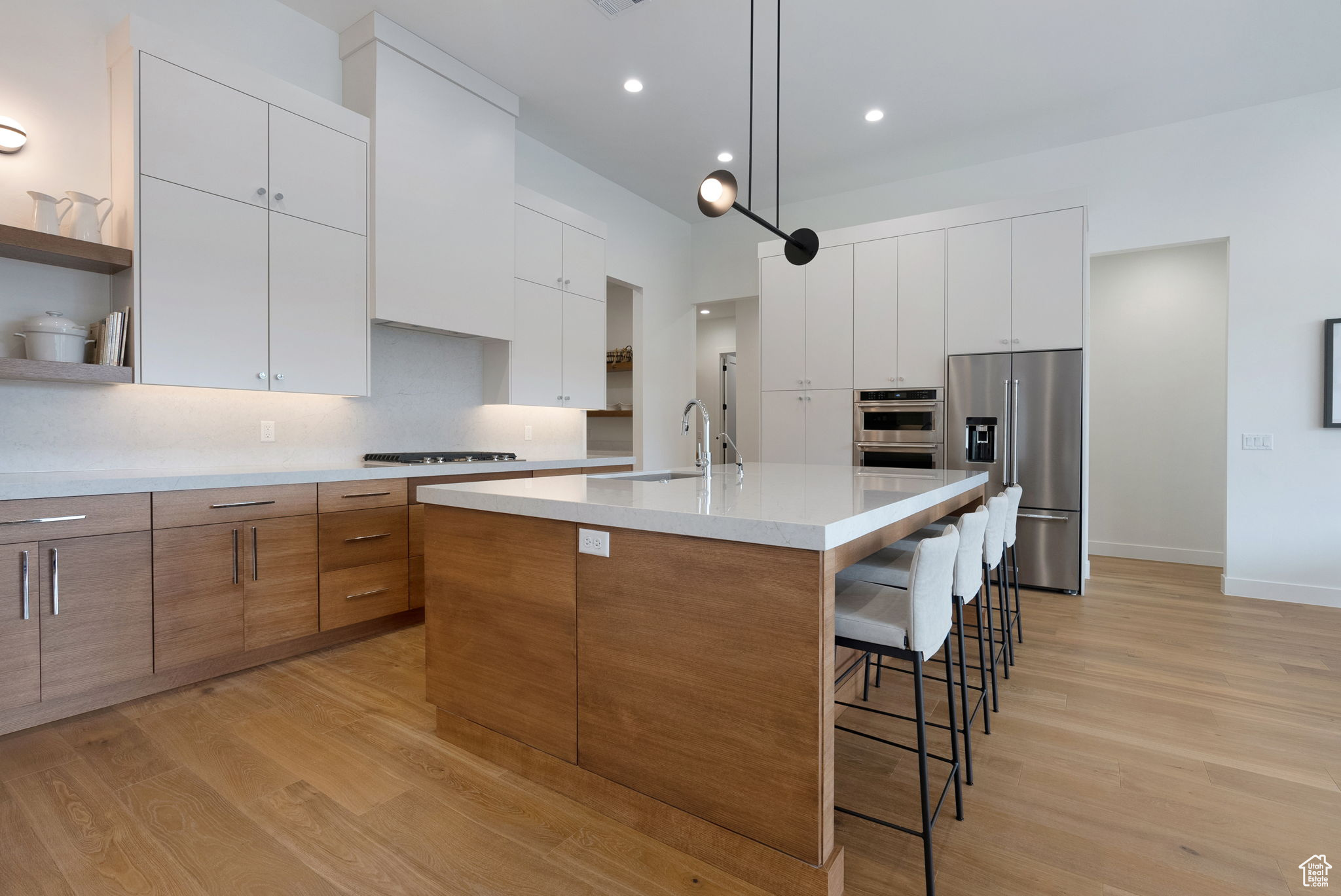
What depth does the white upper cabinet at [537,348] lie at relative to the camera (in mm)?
4219

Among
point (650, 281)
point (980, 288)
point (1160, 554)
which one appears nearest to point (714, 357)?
point (650, 281)

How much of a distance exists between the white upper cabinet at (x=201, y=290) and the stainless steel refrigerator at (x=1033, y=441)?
169 inches

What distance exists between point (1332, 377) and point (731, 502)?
4.53 metres

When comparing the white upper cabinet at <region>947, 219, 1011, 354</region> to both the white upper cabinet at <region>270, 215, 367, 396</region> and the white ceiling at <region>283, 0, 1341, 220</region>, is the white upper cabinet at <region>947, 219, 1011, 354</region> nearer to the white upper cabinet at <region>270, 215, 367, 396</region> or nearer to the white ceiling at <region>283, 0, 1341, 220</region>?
the white ceiling at <region>283, 0, 1341, 220</region>

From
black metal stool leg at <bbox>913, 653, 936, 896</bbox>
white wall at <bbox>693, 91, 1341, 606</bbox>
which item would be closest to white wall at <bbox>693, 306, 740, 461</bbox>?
white wall at <bbox>693, 91, 1341, 606</bbox>

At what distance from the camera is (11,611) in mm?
2084

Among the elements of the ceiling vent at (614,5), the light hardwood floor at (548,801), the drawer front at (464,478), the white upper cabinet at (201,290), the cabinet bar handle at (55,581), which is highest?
the ceiling vent at (614,5)

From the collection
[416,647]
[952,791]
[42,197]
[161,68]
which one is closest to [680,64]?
[161,68]

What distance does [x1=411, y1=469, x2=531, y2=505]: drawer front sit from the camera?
10.8 feet

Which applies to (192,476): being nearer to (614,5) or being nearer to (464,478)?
(464,478)

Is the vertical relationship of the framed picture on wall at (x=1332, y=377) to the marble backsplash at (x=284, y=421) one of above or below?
above

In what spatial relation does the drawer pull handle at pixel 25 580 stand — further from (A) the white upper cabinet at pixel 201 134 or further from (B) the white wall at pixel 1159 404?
(B) the white wall at pixel 1159 404

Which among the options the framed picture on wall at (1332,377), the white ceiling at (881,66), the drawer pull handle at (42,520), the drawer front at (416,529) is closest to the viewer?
the drawer pull handle at (42,520)

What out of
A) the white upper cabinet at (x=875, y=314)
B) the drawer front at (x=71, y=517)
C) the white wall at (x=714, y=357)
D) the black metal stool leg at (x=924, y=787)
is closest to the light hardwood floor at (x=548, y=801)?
the black metal stool leg at (x=924, y=787)
